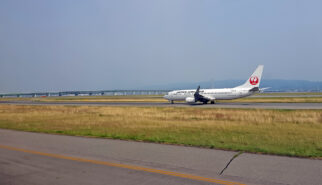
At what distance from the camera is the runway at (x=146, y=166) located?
7.23m

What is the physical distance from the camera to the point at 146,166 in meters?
8.61

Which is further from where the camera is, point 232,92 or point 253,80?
point 253,80

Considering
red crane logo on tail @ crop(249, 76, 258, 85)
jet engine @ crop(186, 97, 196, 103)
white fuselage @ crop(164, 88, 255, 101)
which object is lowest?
jet engine @ crop(186, 97, 196, 103)

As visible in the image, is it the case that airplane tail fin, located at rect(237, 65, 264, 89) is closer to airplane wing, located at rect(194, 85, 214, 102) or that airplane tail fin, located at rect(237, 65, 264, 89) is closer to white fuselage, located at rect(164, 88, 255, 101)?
white fuselage, located at rect(164, 88, 255, 101)

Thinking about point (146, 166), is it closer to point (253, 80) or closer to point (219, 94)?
point (219, 94)

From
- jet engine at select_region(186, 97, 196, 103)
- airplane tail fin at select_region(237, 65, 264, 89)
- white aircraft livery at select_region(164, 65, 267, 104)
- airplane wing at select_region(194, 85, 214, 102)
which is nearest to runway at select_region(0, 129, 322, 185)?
jet engine at select_region(186, 97, 196, 103)

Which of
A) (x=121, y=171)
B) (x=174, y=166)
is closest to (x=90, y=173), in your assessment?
(x=121, y=171)

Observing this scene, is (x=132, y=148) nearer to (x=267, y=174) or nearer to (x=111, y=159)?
(x=111, y=159)

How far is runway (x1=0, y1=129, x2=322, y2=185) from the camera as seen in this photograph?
23.7 ft

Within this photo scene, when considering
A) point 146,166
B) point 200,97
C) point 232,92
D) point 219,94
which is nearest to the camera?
point 146,166

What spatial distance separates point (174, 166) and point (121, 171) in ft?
5.23

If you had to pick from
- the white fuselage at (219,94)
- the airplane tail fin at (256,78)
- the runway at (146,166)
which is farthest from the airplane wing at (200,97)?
the runway at (146,166)

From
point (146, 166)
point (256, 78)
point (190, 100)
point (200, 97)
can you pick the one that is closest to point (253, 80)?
point (256, 78)

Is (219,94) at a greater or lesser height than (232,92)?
lesser
